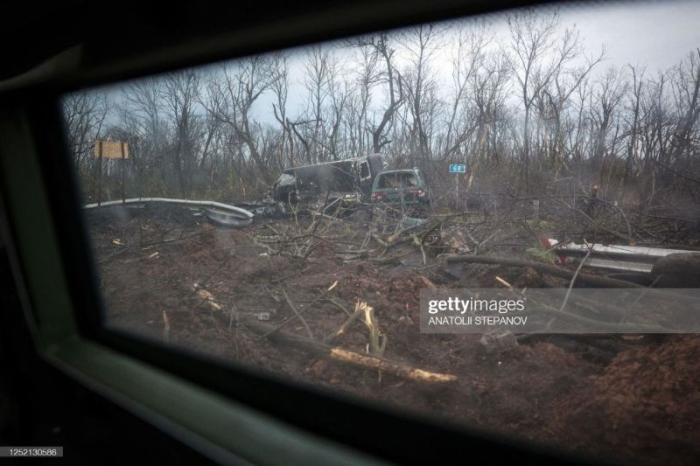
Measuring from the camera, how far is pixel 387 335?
212 centimetres

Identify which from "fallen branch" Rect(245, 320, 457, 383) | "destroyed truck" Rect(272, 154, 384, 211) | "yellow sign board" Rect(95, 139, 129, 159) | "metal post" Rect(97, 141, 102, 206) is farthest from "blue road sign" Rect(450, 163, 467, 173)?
"metal post" Rect(97, 141, 102, 206)

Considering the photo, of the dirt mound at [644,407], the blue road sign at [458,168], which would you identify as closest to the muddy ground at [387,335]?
the dirt mound at [644,407]

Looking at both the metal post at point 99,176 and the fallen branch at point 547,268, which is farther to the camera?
the metal post at point 99,176

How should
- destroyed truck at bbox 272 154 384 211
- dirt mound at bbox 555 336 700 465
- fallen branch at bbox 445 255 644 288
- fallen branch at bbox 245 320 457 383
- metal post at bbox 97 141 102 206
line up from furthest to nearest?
metal post at bbox 97 141 102 206
destroyed truck at bbox 272 154 384 211
fallen branch at bbox 245 320 457 383
fallen branch at bbox 445 255 644 288
dirt mound at bbox 555 336 700 465

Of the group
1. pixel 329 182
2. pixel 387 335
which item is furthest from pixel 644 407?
pixel 329 182

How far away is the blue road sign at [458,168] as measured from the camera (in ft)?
6.51

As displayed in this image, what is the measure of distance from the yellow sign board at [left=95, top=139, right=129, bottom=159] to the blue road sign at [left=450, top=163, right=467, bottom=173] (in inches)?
96.1

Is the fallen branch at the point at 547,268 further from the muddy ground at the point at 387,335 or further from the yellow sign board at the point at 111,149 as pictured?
the yellow sign board at the point at 111,149

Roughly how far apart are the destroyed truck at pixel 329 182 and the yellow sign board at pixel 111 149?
1368 millimetres

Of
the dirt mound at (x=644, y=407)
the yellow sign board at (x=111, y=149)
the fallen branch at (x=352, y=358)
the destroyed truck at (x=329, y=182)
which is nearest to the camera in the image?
the dirt mound at (x=644, y=407)

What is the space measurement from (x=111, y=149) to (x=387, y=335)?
101 inches

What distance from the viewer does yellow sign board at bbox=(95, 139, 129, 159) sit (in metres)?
3.06

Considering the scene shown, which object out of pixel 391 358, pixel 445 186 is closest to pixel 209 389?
pixel 391 358

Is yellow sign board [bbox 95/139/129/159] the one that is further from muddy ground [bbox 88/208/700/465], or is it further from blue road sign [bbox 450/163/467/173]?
blue road sign [bbox 450/163/467/173]
